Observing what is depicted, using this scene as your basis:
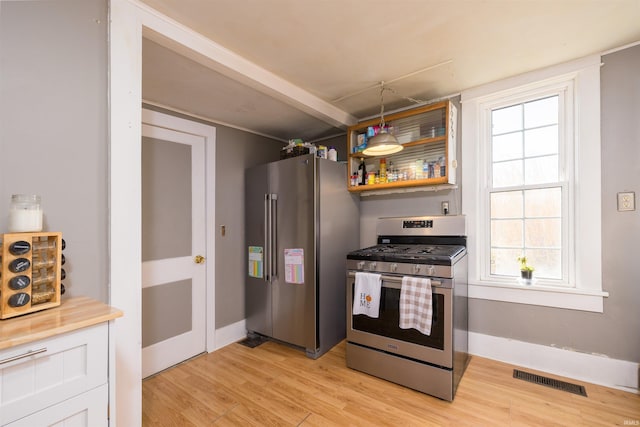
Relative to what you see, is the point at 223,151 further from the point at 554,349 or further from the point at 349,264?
the point at 554,349

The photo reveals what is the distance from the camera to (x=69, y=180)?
1258 millimetres

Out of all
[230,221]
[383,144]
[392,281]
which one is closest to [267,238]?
[230,221]

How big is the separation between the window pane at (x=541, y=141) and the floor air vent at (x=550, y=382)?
1.82 meters

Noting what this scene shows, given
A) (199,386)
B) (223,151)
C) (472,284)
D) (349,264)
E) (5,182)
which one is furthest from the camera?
(223,151)

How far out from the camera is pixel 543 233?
2.33 metres

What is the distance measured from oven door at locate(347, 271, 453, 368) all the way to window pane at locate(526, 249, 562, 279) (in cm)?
103

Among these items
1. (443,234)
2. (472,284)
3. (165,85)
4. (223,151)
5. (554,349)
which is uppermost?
(165,85)

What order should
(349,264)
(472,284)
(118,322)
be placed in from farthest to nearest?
1. (472,284)
2. (349,264)
3. (118,322)

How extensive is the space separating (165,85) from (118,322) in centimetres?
181

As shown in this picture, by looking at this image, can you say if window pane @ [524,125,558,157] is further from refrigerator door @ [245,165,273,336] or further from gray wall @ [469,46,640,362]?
refrigerator door @ [245,165,273,336]

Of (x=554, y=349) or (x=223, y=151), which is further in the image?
(x=223, y=151)

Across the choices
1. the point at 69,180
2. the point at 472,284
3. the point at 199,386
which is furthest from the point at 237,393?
the point at 472,284

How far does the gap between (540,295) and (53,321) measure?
3.07 metres

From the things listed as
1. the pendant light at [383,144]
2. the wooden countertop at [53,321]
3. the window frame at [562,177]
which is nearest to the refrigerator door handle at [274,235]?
the pendant light at [383,144]
